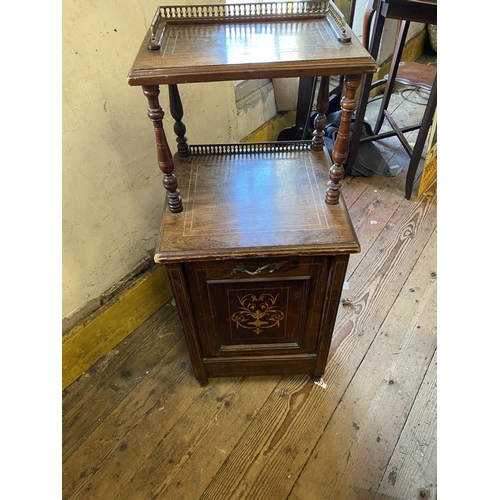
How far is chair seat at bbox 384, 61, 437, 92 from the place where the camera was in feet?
7.63

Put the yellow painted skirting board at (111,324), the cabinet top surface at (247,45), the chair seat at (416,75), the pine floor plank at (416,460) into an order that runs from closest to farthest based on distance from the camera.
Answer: the cabinet top surface at (247,45) → the pine floor plank at (416,460) → the yellow painted skirting board at (111,324) → the chair seat at (416,75)

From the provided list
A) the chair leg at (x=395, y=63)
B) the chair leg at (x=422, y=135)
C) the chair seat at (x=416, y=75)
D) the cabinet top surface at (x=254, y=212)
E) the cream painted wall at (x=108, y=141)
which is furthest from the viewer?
the chair seat at (x=416, y=75)

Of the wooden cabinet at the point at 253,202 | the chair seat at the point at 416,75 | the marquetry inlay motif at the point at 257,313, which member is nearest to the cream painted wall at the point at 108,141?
the wooden cabinet at the point at 253,202

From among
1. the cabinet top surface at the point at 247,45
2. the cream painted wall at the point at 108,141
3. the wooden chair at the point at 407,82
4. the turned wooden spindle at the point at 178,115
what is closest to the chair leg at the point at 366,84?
the wooden chair at the point at 407,82

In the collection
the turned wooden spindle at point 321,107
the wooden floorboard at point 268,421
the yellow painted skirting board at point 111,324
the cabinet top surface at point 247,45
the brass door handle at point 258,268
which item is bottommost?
the wooden floorboard at point 268,421

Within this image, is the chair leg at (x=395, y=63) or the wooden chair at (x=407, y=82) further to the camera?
the chair leg at (x=395, y=63)

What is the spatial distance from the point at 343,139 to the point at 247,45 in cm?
32

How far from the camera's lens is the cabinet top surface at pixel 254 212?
99cm

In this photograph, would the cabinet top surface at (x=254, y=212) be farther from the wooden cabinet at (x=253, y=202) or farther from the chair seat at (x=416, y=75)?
the chair seat at (x=416, y=75)

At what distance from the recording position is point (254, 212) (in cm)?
110

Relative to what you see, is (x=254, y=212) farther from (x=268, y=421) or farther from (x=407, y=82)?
(x=407, y=82)

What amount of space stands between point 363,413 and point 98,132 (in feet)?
4.37

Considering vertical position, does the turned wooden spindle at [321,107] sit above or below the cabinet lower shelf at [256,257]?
above

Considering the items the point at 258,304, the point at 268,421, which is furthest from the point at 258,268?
the point at 268,421
